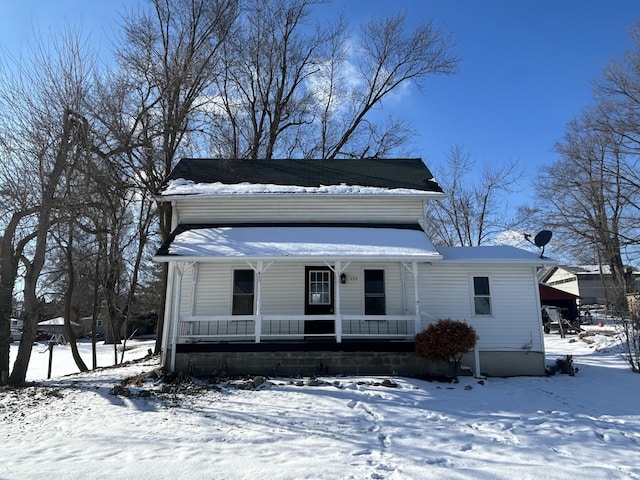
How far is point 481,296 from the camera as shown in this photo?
11.4 metres

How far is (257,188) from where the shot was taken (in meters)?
12.8

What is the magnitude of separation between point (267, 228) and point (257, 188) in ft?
4.90

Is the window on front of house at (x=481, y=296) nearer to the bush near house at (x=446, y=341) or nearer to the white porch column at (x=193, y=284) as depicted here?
the bush near house at (x=446, y=341)

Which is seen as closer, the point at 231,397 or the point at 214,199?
the point at 231,397

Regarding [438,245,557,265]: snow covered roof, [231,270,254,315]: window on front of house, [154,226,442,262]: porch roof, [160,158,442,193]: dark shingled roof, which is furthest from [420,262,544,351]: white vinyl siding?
[231,270,254,315]: window on front of house

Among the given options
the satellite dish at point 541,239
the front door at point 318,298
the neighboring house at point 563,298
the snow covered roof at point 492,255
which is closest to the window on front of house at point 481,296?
the snow covered roof at point 492,255

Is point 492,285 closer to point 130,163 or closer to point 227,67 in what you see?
point 130,163

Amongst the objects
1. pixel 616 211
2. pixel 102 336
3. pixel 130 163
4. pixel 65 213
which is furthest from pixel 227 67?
pixel 102 336

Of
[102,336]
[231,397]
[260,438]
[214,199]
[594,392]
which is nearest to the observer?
[260,438]

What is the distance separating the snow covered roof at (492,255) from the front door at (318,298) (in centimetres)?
324

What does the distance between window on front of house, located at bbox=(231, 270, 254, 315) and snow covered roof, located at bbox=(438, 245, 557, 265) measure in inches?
208

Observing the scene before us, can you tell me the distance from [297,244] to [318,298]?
1932 mm

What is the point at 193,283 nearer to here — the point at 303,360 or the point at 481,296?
the point at 303,360

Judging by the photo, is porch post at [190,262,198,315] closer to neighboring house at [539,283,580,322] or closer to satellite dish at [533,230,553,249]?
satellite dish at [533,230,553,249]
